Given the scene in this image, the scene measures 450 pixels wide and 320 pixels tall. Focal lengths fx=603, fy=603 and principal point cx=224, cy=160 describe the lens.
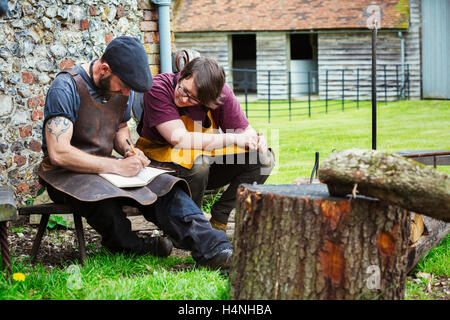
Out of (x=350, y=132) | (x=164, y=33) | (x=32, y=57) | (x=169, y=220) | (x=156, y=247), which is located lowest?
(x=350, y=132)

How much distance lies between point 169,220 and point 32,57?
6.92 feet

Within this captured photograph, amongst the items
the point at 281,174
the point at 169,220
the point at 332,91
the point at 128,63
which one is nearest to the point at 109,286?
the point at 169,220

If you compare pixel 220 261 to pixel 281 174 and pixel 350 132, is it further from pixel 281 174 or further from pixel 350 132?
pixel 350 132

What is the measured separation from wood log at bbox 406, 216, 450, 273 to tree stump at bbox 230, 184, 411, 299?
945 mm

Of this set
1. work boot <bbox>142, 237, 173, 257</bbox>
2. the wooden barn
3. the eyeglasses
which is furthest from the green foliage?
the wooden barn

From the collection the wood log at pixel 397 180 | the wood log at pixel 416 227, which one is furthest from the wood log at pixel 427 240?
the wood log at pixel 397 180

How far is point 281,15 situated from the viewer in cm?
1962

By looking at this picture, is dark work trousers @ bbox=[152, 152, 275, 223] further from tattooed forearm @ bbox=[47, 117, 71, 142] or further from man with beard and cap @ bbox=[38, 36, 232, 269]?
tattooed forearm @ bbox=[47, 117, 71, 142]

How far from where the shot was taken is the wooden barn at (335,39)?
17844 mm

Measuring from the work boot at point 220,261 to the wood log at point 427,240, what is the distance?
3.38 ft

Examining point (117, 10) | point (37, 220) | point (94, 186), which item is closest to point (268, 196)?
point (94, 186)

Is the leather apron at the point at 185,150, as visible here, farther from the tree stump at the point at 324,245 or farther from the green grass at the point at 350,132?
the green grass at the point at 350,132
